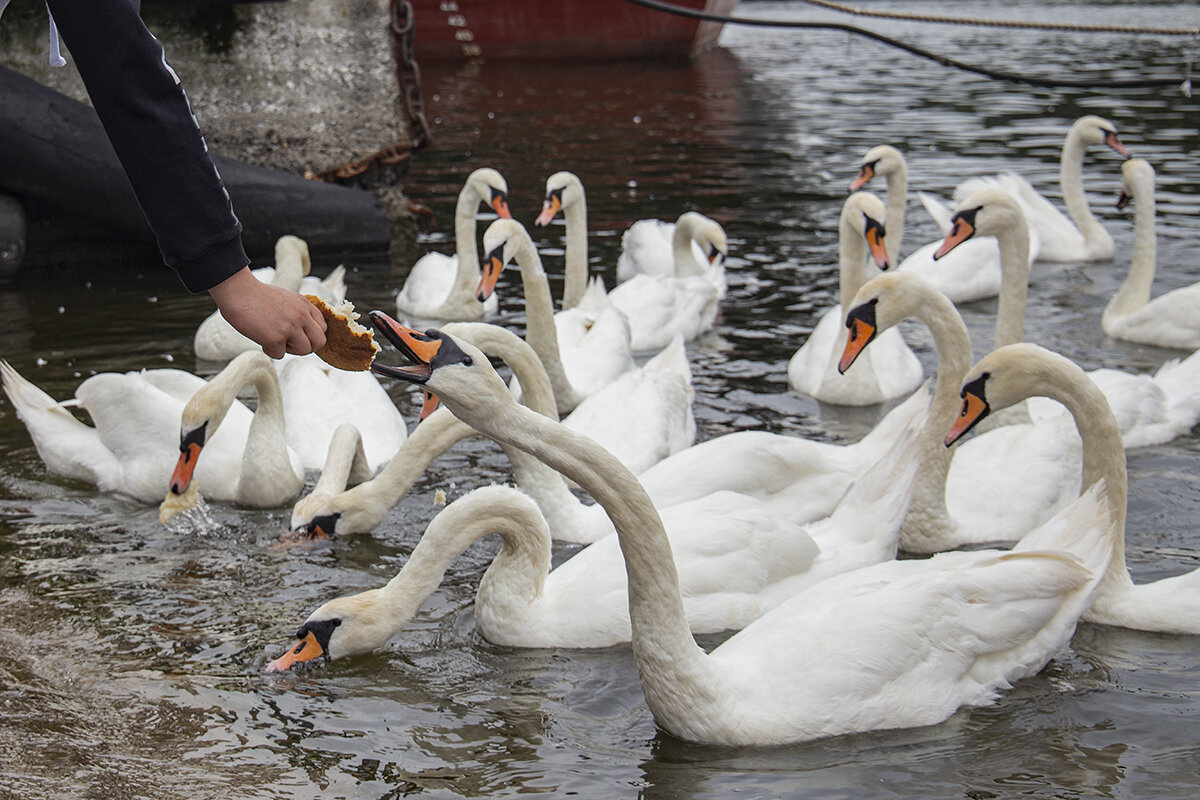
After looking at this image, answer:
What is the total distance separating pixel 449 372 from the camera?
12.4 ft

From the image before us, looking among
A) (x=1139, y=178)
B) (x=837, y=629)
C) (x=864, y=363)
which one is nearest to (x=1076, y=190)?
(x=1139, y=178)

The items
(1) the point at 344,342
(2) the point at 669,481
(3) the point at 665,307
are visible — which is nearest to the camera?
(1) the point at 344,342

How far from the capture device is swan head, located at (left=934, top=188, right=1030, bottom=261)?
313 inches

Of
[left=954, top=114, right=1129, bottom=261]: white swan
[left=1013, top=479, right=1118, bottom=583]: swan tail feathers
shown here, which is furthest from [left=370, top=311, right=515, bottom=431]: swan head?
[left=954, top=114, right=1129, bottom=261]: white swan

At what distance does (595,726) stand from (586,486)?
98 cm

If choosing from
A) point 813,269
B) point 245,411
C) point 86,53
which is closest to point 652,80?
point 813,269

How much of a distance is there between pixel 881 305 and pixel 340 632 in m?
2.97

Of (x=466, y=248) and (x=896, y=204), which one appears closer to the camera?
(x=466, y=248)

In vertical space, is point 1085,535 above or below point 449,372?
below

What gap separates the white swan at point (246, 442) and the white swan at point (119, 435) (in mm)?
61

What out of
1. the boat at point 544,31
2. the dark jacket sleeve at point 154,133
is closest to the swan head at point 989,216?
the dark jacket sleeve at point 154,133

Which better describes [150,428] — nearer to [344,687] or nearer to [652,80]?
[344,687]

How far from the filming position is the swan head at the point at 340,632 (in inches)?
200

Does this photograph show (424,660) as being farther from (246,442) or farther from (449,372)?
(246,442)
